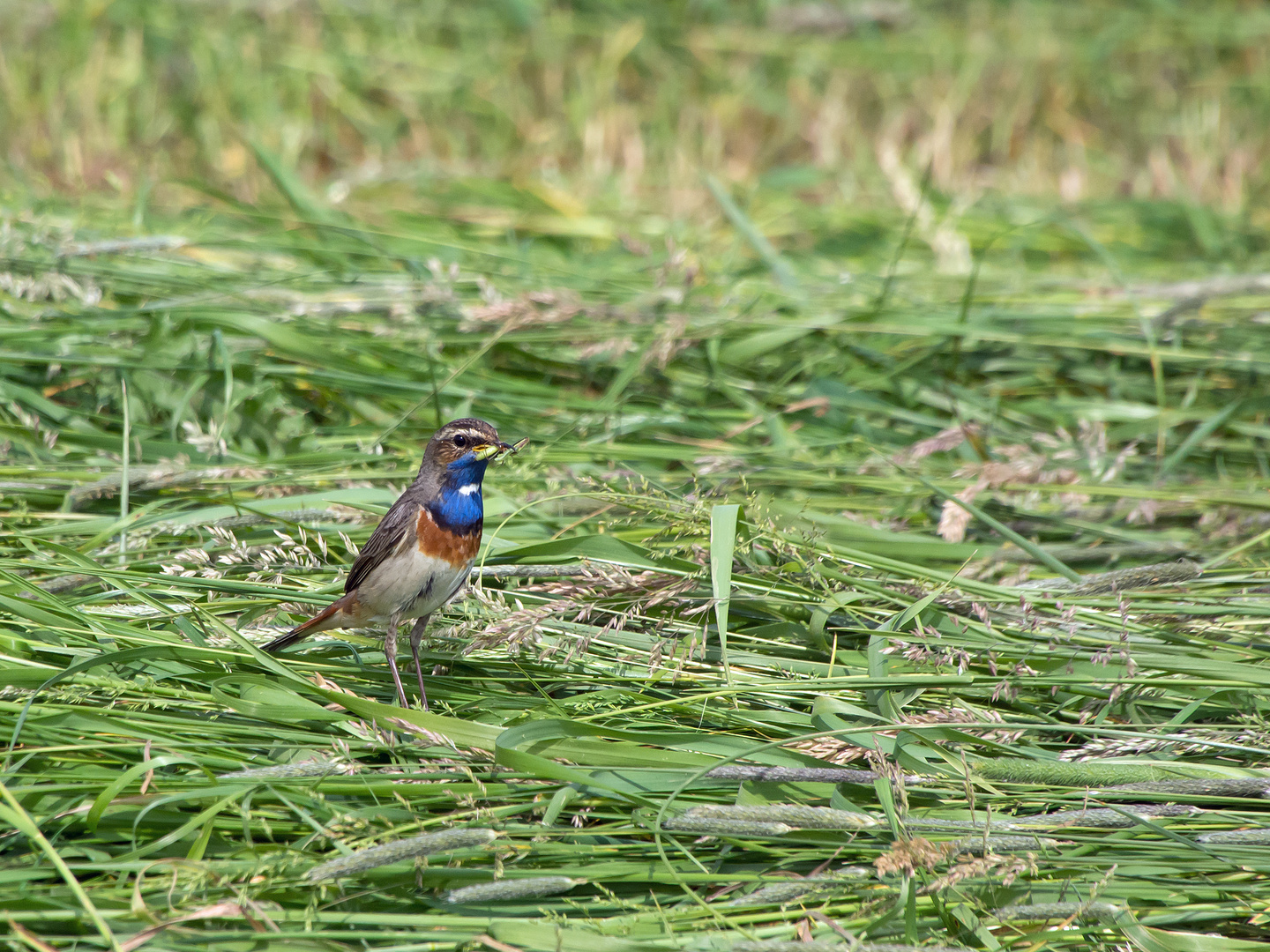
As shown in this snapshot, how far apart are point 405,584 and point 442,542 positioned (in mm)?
155

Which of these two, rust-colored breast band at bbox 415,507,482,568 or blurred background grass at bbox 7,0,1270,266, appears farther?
blurred background grass at bbox 7,0,1270,266

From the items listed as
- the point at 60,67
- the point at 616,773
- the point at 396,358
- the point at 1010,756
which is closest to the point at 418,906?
the point at 616,773

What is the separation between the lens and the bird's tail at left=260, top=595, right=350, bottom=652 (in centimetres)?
317

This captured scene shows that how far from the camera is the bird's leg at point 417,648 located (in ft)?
10.1

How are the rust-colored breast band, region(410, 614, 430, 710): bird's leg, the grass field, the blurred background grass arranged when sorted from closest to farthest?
the grass field < region(410, 614, 430, 710): bird's leg < the rust-colored breast band < the blurred background grass

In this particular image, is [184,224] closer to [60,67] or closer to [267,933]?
[60,67]

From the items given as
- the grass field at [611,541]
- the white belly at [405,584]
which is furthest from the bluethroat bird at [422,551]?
the grass field at [611,541]

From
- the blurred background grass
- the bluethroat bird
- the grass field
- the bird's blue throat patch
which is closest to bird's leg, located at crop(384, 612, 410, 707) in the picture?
the bluethroat bird

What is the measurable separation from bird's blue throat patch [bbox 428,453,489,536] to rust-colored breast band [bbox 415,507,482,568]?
2cm

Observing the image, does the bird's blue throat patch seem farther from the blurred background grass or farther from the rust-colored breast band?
the blurred background grass

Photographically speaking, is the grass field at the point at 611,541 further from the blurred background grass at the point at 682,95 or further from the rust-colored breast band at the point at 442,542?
the rust-colored breast band at the point at 442,542

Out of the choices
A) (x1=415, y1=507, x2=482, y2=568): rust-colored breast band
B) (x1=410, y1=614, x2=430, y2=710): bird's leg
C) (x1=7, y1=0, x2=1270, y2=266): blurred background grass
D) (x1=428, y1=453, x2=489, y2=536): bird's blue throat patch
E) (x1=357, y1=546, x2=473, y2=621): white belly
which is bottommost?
(x1=410, y1=614, x2=430, y2=710): bird's leg

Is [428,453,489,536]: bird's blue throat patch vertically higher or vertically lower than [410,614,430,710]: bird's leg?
higher

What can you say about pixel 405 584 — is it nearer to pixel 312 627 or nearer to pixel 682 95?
pixel 312 627
